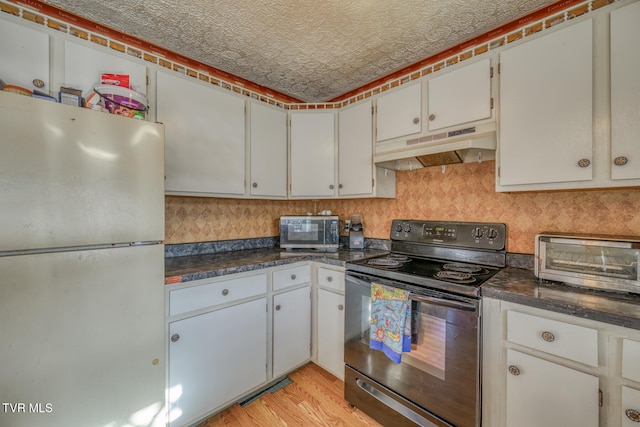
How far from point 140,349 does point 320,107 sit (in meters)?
2.29

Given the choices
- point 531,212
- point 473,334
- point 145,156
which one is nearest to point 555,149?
point 531,212

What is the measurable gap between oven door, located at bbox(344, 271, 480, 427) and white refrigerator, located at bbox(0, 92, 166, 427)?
115 cm

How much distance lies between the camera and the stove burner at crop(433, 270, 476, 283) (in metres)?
1.33

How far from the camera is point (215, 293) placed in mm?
1580

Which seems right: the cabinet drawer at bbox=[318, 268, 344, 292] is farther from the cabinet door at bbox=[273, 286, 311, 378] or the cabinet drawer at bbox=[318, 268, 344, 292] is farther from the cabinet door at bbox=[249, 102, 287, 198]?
the cabinet door at bbox=[249, 102, 287, 198]

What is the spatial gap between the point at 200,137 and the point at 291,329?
1601 millimetres

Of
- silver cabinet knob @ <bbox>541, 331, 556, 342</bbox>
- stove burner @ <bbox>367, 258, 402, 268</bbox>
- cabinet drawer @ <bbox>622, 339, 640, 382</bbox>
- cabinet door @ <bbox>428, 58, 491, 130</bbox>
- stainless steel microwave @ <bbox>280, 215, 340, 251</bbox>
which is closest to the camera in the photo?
cabinet drawer @ <bbox>622, 339, 640, 382</bbox>

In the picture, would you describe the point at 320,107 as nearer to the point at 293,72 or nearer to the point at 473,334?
the point at 293,72

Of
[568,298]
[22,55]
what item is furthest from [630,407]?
[22,55]

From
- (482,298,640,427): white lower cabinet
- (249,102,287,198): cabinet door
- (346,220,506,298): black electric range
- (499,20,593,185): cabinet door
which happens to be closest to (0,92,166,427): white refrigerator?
(249,102,287,198): cabinet door

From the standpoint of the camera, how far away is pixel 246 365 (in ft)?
5.69

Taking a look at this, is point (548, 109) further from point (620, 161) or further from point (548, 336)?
point (548, 336)

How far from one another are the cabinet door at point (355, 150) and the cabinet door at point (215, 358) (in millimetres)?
1210

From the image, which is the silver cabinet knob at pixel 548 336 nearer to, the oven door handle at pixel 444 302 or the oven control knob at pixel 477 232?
the oven door handle at pixel 444 302
